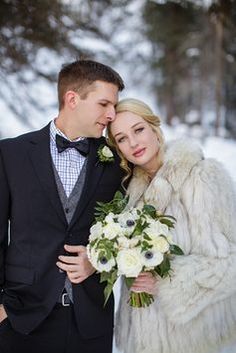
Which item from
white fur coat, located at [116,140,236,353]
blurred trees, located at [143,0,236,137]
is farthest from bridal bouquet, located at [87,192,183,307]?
blurred trees, located at [143,0,236,137]

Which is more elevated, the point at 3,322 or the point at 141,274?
the point at 141,274

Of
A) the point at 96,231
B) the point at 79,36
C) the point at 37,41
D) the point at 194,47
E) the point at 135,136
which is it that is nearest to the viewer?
the point at 96,231

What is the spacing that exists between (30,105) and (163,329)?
7464 millimetres

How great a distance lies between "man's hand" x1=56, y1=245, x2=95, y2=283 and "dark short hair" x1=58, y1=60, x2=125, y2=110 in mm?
917

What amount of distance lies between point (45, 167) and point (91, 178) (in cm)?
29

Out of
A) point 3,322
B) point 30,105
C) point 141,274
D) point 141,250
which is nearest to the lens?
point 141,250

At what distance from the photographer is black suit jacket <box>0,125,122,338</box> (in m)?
2.57

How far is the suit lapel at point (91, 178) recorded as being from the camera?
8.59 ft

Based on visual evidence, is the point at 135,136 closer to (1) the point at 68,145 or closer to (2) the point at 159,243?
(1) the point at 68,145

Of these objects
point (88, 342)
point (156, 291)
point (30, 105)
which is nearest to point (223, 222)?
point (156, 291)

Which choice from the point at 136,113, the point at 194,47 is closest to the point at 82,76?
the point at 136,113

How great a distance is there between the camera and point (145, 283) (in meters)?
2.59

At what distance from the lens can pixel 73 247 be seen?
8.45 feet

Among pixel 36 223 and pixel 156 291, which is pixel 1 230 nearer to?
pixel 36 223
